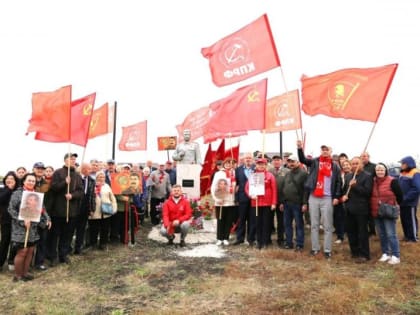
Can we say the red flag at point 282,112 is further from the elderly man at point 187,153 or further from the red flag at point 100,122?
the red flag at point 100,122

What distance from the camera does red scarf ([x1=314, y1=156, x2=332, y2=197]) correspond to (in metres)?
7.38

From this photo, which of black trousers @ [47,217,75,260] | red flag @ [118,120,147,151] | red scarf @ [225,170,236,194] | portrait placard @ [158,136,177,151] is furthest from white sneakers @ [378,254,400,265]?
red flag @ [118,120,147,151]

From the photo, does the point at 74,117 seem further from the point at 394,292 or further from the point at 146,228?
the point at 394,292

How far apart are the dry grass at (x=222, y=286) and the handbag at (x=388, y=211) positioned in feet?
2.94

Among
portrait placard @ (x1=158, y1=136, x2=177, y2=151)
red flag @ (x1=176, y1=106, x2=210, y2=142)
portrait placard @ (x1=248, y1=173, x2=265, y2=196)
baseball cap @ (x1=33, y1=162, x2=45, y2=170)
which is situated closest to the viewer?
baseball cap @ (x1=33, y1=162, x2=45, y2=170)

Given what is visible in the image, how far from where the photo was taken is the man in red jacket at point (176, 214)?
8719 millimetres

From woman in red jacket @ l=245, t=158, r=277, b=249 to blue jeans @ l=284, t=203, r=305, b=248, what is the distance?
332 mm

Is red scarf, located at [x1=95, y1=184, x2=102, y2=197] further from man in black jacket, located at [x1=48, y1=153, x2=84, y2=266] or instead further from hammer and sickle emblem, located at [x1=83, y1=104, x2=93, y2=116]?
hammer and sickle emblem, located at [x1=83, y1=104, x2=93, y2=116]

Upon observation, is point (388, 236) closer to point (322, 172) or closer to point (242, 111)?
point (322, 172)

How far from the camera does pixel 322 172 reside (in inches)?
292

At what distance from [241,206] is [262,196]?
0.79 meters

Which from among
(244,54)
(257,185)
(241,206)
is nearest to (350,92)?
(244,54)

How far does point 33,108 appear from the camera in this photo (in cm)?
789

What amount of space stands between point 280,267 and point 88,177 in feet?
14.6
